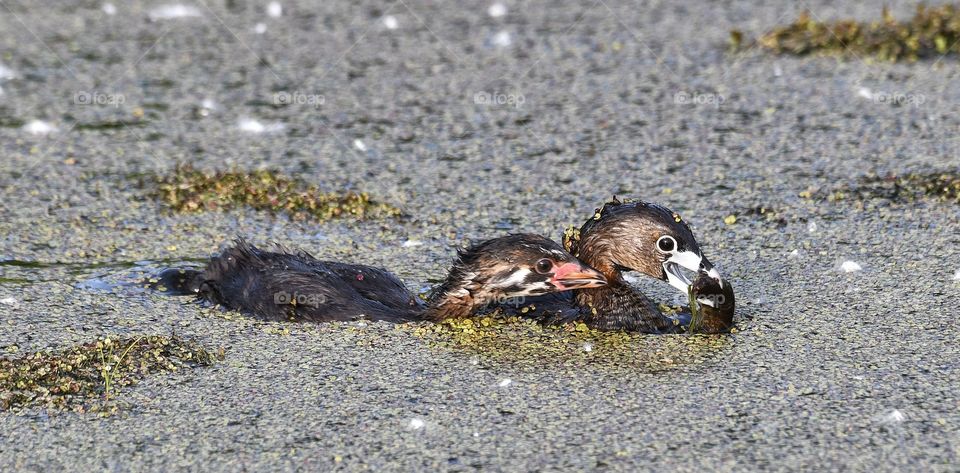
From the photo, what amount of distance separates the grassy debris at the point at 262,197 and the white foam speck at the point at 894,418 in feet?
9.68

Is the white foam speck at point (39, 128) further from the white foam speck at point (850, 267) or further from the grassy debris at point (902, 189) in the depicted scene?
the white foam speck at point (850, 267)

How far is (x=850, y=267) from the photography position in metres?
5.84

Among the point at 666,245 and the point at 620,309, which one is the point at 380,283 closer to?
the point at 620,309

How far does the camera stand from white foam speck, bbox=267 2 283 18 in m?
10.4

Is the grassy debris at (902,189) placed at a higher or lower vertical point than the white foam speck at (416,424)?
lower

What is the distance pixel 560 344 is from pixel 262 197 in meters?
2.28

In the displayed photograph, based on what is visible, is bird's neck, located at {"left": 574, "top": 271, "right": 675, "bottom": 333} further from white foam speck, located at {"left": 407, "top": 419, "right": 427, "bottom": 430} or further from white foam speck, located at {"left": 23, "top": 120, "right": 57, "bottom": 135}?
white foam speck, located at {"left": 23, "top": 120, "right": 57, "bottom": 135}

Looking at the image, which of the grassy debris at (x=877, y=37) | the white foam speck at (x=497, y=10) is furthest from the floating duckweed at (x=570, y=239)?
the white foam speck at (x=497, y=10)

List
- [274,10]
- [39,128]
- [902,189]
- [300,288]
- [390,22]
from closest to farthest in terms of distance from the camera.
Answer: [300,288], [902,189], [39,128], [390,22], [274,10]

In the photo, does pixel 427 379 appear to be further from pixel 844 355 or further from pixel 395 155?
pixel 395 155

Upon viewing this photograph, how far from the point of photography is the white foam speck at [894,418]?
14.3 feet

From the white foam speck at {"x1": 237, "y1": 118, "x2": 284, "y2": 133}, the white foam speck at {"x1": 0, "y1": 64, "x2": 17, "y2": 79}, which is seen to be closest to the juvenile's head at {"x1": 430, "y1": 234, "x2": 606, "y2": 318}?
the white foam speck at {"x1": 237, "y1": 118, "x2": 284, "y2": 133}

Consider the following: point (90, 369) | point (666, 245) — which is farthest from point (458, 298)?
point (90, 369)

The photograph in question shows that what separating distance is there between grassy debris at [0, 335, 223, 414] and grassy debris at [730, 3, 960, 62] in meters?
5.45
